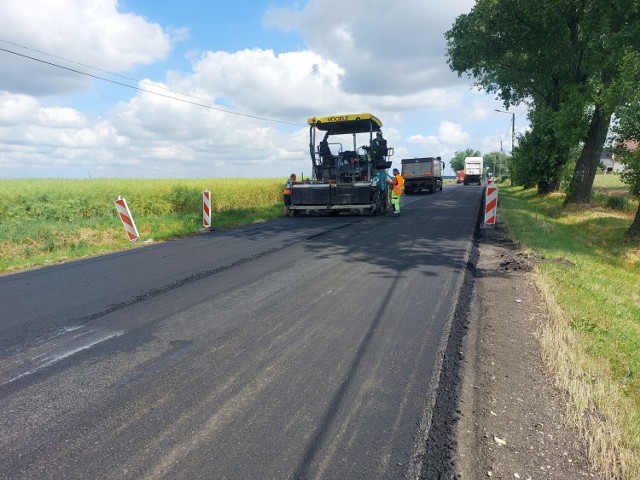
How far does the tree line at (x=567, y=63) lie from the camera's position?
12569mm

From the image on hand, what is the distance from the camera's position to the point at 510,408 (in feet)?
9.33

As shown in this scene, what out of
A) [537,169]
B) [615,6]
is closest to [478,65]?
[537,169]

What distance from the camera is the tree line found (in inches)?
495

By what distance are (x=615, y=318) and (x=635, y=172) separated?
805 centimetres

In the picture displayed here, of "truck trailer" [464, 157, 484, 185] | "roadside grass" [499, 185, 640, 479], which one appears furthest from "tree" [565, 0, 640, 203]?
"truck trailer" [464, 157, 484, 185]

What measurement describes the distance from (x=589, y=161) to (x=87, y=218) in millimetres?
18929

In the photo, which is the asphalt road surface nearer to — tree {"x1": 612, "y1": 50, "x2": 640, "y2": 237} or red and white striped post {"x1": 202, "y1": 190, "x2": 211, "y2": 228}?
red and white striped post {"x1": 202, "y1": 190, "x2": 211, "y2": 228}

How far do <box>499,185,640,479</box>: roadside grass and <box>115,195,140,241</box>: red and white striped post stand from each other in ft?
30.3

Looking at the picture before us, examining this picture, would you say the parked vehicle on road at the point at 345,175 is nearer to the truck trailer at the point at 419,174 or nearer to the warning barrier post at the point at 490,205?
the warning barrier post at the point at 490,205

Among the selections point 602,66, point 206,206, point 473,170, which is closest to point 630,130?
point 602,66

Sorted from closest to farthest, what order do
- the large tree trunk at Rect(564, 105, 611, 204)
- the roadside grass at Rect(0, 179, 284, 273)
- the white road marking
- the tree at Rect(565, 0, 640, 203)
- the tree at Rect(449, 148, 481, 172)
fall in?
1. the white road marking
2. the roadside grass at Rect(0, 179, 284, 273)
3. the tree at Rect(565, 0, 640, 203)
4. the large tree trunk at Rect(564, 105, 611, 204)
5. the tree at Rect(449, 148, 481, 172)

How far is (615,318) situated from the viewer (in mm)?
4871

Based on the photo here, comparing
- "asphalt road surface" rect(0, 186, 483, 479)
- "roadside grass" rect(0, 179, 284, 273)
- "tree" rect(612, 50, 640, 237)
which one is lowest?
"asphalt road surface" rect(0, 186, 483, 479)

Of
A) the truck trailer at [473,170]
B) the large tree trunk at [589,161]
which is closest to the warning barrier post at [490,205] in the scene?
the large tree trunk at [589,161]
